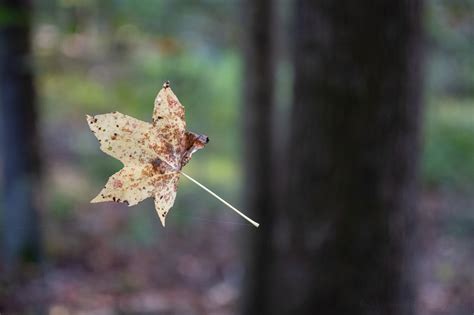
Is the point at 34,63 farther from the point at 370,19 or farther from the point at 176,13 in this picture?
the point at 370,19

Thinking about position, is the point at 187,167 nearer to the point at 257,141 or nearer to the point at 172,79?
the point at 172,79

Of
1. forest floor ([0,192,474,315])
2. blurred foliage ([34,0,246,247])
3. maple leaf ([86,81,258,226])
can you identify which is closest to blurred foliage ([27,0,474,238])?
blurred foliage ([34,0,246,247])

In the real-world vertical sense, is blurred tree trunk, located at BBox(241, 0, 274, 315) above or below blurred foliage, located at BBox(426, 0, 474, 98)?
below

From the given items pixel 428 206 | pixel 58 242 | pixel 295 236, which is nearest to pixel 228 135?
pixel 428 206

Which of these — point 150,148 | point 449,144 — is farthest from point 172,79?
point 449,144

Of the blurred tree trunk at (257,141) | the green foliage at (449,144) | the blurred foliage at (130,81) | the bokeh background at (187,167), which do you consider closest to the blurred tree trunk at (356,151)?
the bokeh background at (187,167)

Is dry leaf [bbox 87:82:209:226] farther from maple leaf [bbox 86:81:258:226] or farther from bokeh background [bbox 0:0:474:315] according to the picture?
bokeh background [bbox 0:0:474:315]
